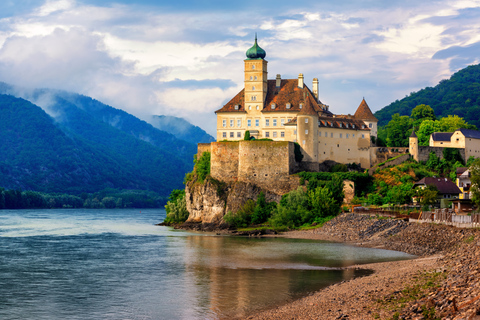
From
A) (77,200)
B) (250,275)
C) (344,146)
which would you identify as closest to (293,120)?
(344,146)

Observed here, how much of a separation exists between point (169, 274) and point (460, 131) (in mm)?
49773

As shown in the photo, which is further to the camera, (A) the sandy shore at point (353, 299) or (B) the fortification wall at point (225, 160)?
(B) the fortification wall at point (225, 160)

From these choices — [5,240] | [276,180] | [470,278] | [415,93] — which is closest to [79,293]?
[470,278]

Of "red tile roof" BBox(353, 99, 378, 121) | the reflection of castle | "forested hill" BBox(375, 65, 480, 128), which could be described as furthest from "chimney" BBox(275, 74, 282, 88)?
"forested hill" BBox(375, 65, 480, 128)

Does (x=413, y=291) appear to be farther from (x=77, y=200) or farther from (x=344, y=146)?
(x=77, y=200)

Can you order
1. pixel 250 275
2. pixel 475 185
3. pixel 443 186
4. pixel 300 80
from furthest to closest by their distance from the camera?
pixel 300 80
pixel 443 186
pixel 475 185
pixel 250 275

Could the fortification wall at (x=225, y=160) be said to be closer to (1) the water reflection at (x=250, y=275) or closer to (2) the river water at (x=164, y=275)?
(2) the river water at (x=164, y=275)

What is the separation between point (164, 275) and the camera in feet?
117

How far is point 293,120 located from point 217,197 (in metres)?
13.1

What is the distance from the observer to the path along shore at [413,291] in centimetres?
1920

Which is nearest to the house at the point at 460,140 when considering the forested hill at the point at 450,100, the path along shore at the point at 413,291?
the path along shore at the point at 413,291

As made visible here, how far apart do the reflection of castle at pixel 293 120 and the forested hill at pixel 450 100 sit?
6315 cm

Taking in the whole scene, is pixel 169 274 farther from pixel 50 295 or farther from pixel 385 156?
pixel 385 156

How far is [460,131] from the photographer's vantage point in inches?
2879
